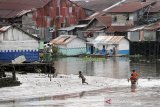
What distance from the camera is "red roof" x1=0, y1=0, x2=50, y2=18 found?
83812 millimetres

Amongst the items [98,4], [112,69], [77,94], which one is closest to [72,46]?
[112,69]

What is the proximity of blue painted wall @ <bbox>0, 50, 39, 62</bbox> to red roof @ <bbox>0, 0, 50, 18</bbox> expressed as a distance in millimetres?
38823

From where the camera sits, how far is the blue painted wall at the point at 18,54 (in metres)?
43.7

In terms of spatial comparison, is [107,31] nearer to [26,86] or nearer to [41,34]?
[41,34]

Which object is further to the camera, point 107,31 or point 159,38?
point 107,31

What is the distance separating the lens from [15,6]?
8719 cm

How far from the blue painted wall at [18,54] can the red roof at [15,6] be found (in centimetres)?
3882

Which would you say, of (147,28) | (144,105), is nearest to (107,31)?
(147,28)

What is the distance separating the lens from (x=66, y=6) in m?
87.1

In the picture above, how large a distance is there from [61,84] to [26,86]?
2840mm

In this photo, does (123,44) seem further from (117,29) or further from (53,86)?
(53,86)

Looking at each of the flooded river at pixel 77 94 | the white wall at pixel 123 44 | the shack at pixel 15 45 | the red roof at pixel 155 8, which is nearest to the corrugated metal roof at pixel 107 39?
the white wall at pixel 123 44

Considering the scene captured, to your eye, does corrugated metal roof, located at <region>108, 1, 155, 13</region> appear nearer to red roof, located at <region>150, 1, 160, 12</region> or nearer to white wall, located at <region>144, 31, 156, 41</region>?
red roof, located at <region>150, 1, 160, 12</region>

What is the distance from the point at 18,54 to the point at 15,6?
44355mm
